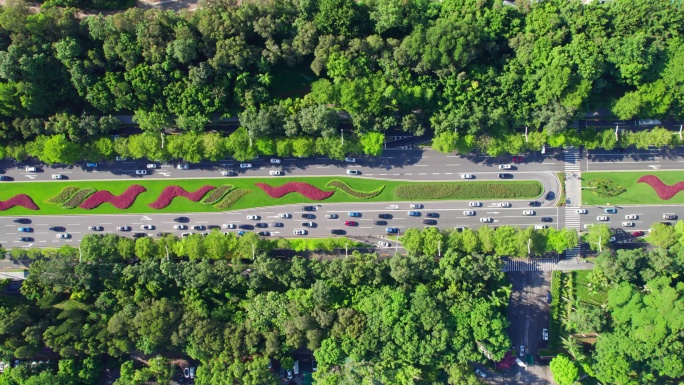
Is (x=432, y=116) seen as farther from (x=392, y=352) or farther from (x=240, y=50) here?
(x=392, y=352)

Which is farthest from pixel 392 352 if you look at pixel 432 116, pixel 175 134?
pixel 175 134

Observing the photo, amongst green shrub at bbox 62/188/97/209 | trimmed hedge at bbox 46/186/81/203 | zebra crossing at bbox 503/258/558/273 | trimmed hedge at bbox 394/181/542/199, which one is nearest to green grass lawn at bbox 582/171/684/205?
trimmed hedge at bbox 394/181/542/199

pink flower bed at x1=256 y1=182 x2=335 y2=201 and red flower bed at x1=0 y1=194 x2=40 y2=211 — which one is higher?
pink flower bed at x1=256 y1=182 x2=335 y2=201

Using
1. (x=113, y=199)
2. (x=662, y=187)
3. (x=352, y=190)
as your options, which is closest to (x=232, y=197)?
(x=113, y=199)

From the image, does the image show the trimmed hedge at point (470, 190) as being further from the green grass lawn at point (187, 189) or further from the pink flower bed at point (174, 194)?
the pink flower bed at point (174, 194)

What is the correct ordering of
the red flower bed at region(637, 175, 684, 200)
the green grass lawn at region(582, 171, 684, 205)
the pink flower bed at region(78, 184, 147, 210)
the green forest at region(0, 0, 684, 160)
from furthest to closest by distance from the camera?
the pink flower bed at region(78, 184, 147, 210) < the green grass lawn at region(582, 171, 684, 205) < the red flower bed at region(637, 175, 684, 200) < the green forest at region(0, 0, 684, 160)

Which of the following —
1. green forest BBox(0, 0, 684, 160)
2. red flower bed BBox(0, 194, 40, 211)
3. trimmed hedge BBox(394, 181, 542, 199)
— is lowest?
red flower bed BBox(0, 194, 40, 211)

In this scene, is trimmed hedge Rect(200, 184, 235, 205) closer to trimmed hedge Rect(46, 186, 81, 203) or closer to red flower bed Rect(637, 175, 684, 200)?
trimmed hedge Rect(46, 186, 81, 203)
